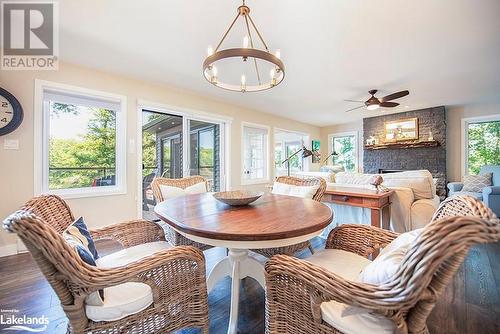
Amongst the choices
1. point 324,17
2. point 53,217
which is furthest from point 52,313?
point 324,17

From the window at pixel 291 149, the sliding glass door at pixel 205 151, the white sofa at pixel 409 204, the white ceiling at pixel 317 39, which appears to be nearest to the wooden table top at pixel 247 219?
the white sofa at pixel 409 204

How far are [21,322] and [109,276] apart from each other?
1320 millimetres

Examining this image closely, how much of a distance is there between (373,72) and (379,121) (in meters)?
3.68

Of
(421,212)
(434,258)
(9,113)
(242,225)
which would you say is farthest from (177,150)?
(434,258)

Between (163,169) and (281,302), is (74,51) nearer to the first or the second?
(163,169)

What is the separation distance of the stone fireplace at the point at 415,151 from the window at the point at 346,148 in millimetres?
506

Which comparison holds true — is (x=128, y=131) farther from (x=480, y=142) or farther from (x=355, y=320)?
(x=480, y=142)

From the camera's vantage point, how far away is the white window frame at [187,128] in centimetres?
340

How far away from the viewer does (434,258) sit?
571 millimetres

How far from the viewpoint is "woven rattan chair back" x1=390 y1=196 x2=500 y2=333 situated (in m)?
0.55

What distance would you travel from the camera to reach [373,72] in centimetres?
319

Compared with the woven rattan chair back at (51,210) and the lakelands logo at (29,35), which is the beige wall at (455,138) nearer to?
the woven rattan chair back at (51,210)

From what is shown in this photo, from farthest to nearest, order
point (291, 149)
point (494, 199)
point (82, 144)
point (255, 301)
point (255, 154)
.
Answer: point (291, 149)
point (255, 154)
point (494, 199)
point (82, 144)
point (255, 301)

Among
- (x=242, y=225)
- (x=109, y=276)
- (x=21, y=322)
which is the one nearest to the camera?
(x=109, y=276)
